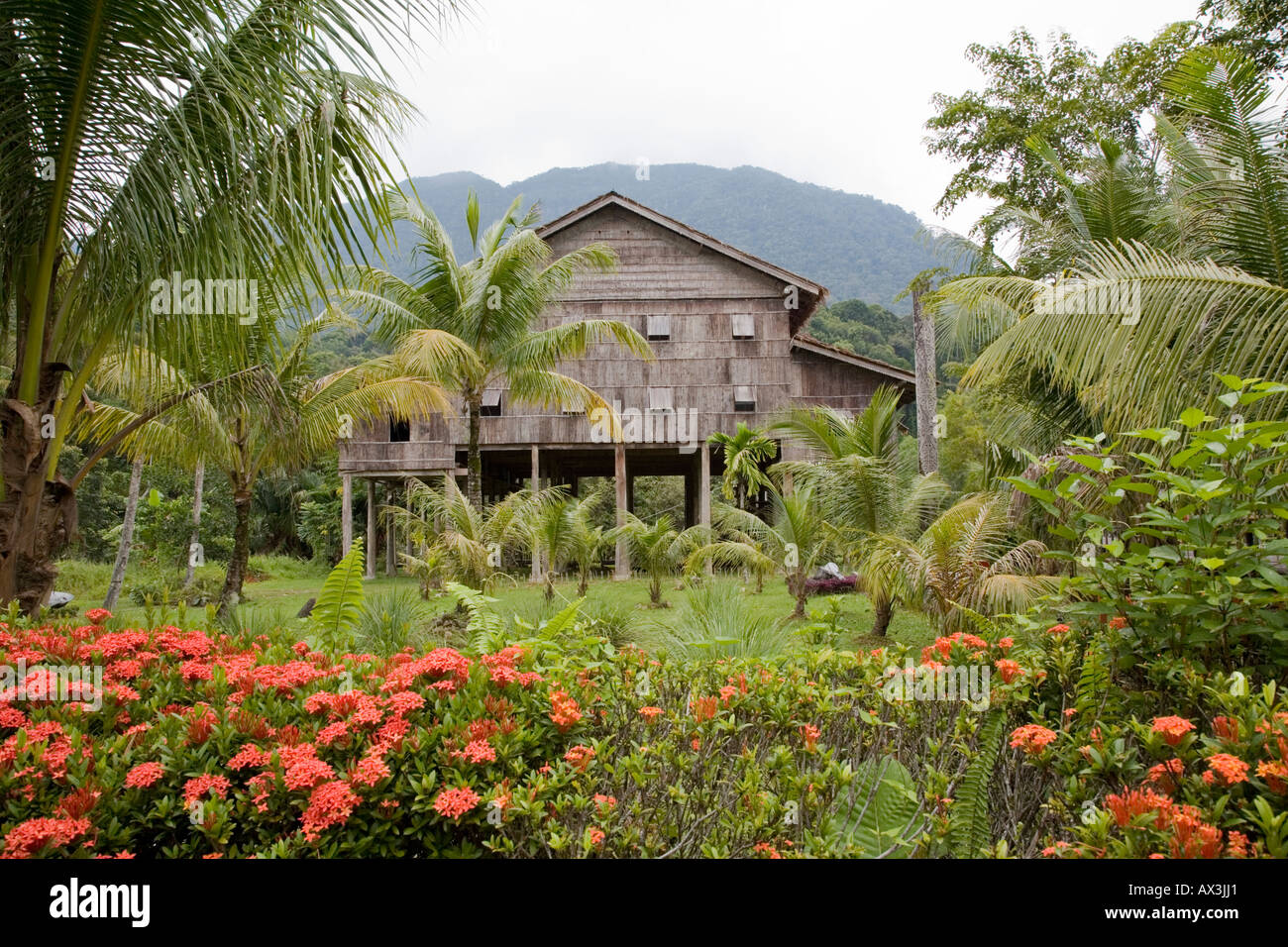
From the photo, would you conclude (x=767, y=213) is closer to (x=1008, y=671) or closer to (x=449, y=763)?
(x=1008, y=671)

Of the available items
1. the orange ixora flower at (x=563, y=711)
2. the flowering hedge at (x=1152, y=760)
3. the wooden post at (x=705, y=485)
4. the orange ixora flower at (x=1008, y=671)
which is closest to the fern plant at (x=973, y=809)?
the flowering hedge at (x=1152, y=760)

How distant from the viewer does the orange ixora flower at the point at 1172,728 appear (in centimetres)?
193

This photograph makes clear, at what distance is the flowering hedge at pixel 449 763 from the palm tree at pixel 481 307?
10.9m

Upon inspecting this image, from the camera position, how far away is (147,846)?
2031 millimetres

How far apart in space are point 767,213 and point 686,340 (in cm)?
9405

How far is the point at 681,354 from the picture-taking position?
20.1 m

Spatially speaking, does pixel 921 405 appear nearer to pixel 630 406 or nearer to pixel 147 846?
pixel 630 406

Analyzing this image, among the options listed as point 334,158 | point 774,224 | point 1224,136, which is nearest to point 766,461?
point 1224,136

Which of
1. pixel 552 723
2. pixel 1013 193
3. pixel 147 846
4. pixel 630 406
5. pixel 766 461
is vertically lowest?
pixel 147 846

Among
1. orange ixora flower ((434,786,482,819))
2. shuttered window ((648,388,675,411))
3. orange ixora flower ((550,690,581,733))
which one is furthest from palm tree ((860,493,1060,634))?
shuttered window ((648,388,675,411))

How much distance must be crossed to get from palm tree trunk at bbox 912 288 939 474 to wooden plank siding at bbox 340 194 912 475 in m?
1.58

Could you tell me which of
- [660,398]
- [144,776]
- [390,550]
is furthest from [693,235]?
[144,776]

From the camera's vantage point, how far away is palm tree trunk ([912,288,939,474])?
17203 millimetres

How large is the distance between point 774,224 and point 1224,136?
102 meters
